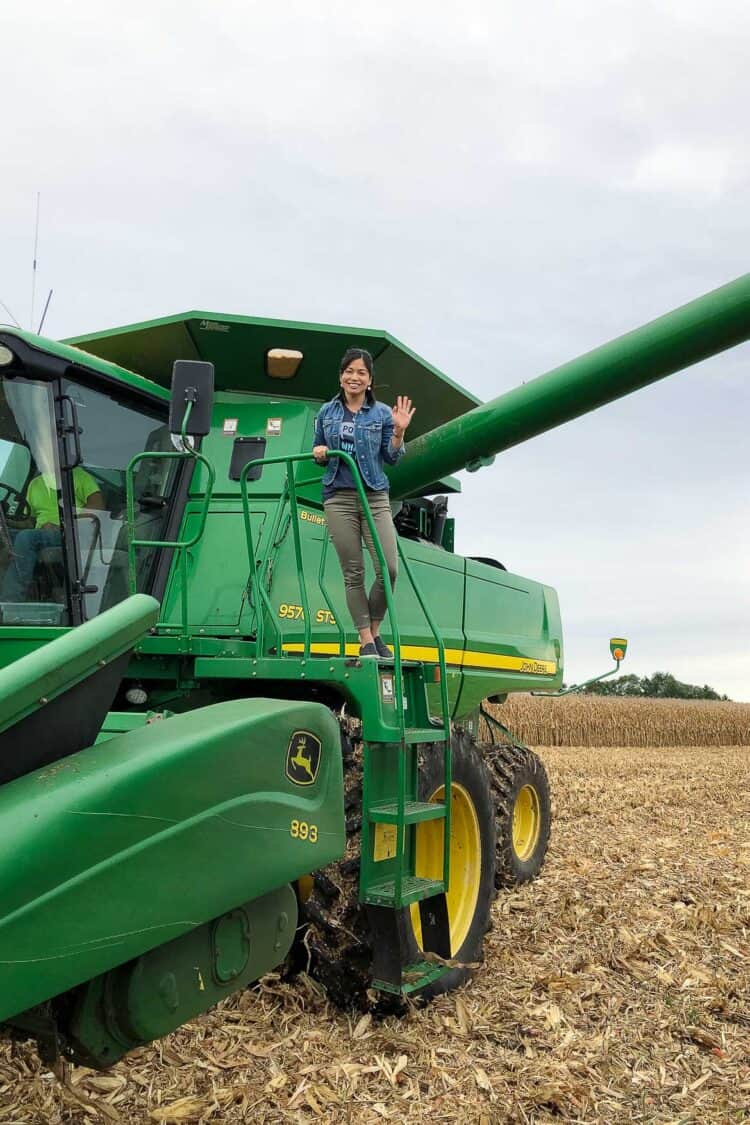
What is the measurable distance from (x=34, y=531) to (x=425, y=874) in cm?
223

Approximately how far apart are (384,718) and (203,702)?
3.29 ft

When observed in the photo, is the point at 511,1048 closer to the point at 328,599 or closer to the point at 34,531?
the point at 328,599

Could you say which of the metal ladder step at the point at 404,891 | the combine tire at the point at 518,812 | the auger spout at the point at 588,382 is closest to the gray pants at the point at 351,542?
the metal ladder step at the point at 404,891

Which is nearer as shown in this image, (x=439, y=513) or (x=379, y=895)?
(x=379, y=895)

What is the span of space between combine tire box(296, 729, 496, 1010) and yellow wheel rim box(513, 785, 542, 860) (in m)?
2.55

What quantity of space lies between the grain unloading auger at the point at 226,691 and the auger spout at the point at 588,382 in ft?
0.04

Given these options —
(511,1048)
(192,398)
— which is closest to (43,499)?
(192,398)

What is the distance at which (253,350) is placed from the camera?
5.22m

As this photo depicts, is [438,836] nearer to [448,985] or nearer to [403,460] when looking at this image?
[448,985]

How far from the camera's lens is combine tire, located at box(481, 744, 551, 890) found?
22.0ft

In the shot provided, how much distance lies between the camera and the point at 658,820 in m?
9.46

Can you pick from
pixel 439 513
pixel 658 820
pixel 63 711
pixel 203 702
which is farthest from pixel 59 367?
pixel 658 820

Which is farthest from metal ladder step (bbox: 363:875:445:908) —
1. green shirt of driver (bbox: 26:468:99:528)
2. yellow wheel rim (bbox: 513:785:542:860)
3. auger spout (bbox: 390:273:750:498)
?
yellow wheel rim (bbox: 513:785:542:860)

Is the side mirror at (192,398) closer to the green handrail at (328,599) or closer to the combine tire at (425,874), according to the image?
the green handrail at (328,599)
